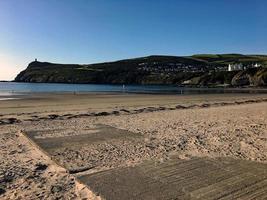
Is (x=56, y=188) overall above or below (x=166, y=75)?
above

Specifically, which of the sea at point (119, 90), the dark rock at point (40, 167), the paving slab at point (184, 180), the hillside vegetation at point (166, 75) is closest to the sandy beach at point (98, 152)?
the dark rock at point (40, 167)

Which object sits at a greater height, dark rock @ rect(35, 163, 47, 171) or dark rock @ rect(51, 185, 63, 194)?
dark rock @ rect(51, 185, 63, 194)

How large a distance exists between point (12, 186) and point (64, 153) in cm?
218

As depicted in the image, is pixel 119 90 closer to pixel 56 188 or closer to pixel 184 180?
pixel 184 180

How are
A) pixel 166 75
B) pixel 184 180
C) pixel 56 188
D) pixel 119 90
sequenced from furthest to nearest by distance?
pixel 166 75 → pixel 119 90 → pixel 184 180 → pixel 56 188

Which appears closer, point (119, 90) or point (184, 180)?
point (184, 180)

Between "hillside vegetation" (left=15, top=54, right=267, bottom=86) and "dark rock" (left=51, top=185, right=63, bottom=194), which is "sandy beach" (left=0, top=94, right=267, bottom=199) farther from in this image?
"hillside vegetation" (left=15, top=54, right=267, bottom=86)

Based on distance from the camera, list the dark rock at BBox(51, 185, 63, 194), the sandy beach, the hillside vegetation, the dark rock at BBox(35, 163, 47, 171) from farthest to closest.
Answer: the hillside vegetation → the dark rock at BBox(35, 163, 47, 171) → the sandy beach → the dark rock at BBox(51, 185, 63, 194)

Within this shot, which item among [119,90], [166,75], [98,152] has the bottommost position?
[119,90]

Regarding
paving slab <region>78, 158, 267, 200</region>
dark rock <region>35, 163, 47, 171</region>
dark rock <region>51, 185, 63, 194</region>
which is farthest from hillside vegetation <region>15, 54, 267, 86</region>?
dark rock <region>51, 185, 63, 194</region>

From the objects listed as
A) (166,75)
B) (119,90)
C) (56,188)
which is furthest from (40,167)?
(166,75)

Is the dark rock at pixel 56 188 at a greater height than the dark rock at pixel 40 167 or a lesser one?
greater

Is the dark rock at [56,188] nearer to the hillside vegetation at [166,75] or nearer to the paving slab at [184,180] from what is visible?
the paving slab at [184,180]

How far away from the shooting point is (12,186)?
5.46 m
